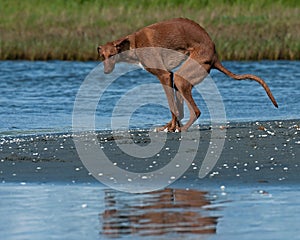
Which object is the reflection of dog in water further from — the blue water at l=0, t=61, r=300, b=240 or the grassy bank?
the grassy bank

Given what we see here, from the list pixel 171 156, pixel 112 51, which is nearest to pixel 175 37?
pixel 112 51

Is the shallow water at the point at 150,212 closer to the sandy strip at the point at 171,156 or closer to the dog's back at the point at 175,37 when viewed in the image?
the sandy strip at the point at 171,156

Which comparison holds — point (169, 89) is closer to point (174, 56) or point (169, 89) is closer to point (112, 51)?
point (174, 56)

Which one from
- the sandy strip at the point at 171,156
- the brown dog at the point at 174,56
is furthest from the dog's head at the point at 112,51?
the sandy strip at the point at 171,156

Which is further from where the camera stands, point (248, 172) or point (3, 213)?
point (248, 172)

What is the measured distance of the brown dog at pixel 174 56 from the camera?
1292cm

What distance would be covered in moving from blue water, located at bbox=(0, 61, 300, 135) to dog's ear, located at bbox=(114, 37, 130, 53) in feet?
5.87

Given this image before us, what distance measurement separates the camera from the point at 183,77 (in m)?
12.9

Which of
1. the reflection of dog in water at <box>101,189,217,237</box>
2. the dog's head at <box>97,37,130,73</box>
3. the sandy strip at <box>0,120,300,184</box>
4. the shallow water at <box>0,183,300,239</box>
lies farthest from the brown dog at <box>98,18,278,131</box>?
the reflection of dog in water at <box>101,189,217,237</box>

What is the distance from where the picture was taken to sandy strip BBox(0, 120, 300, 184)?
991cm

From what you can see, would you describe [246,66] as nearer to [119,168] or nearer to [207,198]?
[119,168]

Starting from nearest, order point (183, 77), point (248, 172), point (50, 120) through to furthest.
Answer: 1. point (248, 172)
2. point (183, 77)
3. point (50, 120)

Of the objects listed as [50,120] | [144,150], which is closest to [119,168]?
[144,150]

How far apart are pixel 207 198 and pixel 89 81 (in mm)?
13034
